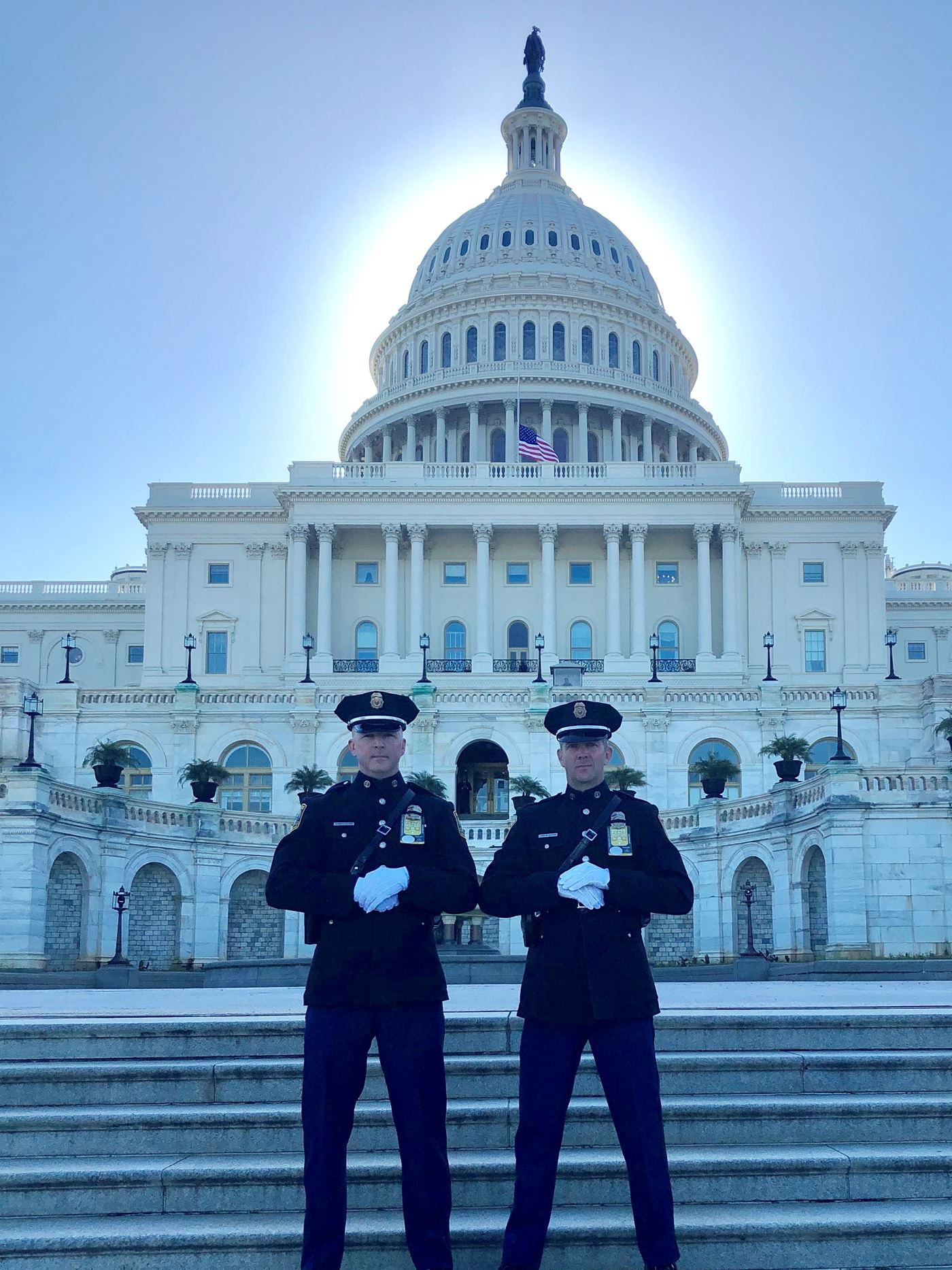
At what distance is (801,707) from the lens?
55.3m

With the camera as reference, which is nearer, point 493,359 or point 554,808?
point 554,808

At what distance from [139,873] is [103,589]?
63726 millimetres

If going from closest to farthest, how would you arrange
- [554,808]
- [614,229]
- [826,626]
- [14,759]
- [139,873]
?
[554,808]
[139,873]
[14,759]
[826,626]
[614,229]

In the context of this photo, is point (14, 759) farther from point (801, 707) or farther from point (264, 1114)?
point (264, 1114)

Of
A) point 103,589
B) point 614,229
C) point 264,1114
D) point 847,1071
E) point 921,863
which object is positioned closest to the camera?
point 264,1114

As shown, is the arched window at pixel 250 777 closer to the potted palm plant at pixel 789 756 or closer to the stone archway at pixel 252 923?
the stone archway at pixel 252 923

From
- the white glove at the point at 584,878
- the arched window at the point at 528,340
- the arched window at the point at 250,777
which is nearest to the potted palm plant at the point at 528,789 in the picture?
the arched window at the point at 250,777

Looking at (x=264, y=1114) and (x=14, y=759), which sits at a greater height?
(x=14, y=759)

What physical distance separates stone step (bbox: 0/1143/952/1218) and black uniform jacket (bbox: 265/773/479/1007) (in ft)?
4.47

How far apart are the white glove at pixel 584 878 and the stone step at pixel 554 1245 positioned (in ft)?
6.33

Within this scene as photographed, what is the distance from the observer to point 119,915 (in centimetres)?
3622

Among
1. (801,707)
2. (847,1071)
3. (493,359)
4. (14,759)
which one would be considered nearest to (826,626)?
(801,707)

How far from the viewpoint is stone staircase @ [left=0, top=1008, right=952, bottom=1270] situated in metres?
8.33

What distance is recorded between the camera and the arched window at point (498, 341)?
351ft
